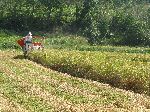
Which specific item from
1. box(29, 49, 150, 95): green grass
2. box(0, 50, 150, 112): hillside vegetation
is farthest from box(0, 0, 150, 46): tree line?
box(0, 50, 150, 112): hillside vegetation

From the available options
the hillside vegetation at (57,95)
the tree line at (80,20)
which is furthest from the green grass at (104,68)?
the tree line at (80,20)

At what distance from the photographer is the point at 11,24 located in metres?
86.2

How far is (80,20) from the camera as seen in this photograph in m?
92.6

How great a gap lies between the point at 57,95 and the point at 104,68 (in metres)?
7.16

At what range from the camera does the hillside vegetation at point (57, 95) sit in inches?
815

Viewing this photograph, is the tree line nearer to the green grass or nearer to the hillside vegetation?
the green grass

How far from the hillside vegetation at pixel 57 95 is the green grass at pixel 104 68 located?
1388mm

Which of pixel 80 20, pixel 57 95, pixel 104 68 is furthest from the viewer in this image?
pixel 80 20

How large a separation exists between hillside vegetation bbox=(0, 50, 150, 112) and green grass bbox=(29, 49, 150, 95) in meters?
1.39

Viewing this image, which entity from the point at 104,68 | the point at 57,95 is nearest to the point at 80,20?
the point at 104,68

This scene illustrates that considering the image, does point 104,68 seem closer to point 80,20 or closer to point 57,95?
point 57,95

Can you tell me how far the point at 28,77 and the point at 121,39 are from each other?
57.9 meters

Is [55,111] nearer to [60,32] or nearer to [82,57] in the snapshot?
[82,57]

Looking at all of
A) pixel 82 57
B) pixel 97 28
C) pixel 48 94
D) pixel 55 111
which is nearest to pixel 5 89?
pixel 48 94
